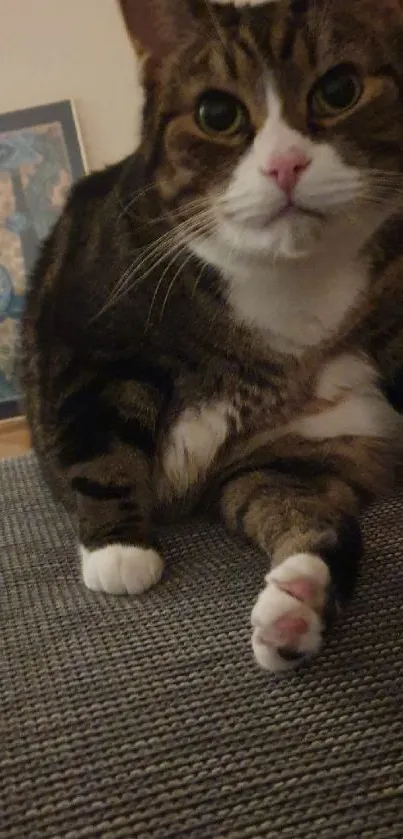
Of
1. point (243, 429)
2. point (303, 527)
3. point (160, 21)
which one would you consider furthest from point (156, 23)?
point (303, 527)

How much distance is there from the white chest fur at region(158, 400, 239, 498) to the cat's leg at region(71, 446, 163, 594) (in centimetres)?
4

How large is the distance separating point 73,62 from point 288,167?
1915mm

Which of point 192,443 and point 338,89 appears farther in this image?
point 192,443

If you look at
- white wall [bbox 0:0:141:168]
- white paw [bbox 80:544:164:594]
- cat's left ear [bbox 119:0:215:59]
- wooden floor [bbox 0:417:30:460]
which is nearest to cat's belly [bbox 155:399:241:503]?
white paw [bbox 80:544:164:594]

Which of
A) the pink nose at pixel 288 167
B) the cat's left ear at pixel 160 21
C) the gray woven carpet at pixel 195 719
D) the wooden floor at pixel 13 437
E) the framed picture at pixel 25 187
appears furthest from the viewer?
the framed picture at pixel 25 187

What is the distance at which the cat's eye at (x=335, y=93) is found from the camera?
79 centimetres

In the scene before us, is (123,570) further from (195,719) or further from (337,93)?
(337,93)

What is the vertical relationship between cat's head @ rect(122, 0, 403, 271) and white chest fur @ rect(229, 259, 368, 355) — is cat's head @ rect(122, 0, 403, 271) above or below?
above

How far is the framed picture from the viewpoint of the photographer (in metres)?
2.41

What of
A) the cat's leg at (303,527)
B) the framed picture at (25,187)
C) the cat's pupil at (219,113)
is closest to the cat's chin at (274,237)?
the cat's pupil at (219,113)

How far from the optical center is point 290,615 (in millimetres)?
639

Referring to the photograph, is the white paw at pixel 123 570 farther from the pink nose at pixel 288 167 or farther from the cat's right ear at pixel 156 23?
the cat's right ear at pixel 156 23

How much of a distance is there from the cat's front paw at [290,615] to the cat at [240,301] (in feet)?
0.17

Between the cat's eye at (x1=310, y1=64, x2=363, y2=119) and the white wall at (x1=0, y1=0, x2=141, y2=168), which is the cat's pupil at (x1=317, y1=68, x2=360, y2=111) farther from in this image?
the white wall at (x1=0, y1=0, x2=141, y2=168)
